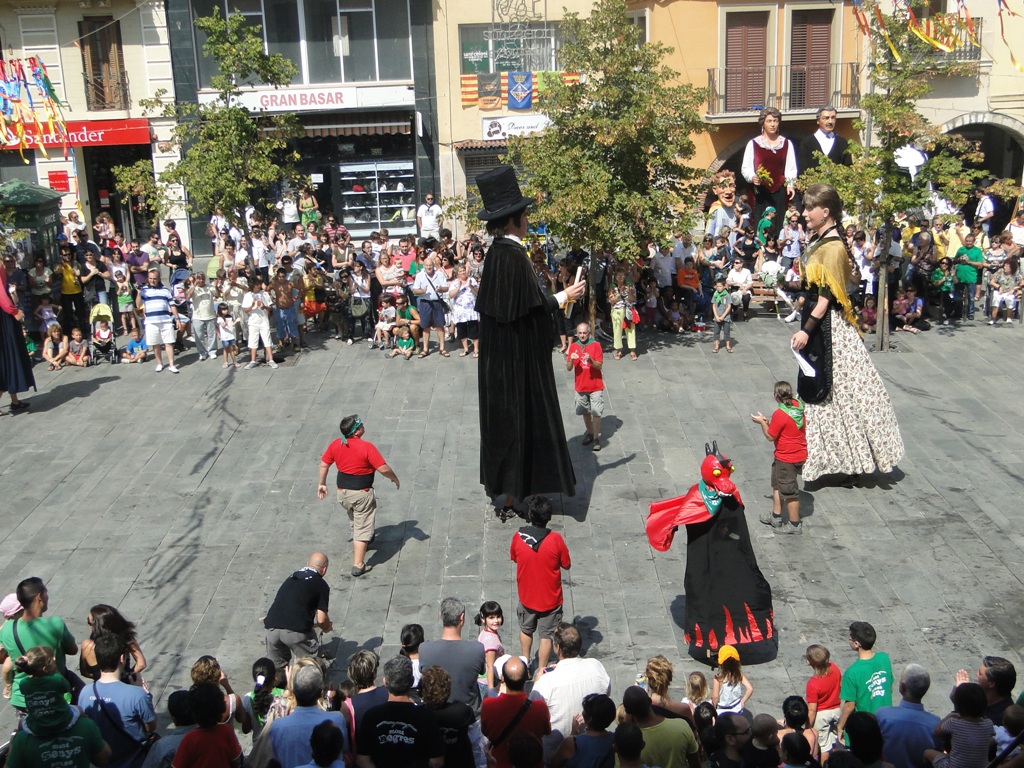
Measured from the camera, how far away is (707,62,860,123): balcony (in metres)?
23.4

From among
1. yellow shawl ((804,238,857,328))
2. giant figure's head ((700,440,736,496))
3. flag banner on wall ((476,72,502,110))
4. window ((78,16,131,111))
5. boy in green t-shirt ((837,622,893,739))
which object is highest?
window ((78,16,131,111))

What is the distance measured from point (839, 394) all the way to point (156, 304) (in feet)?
30.5

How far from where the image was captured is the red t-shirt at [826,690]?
23.4 ft

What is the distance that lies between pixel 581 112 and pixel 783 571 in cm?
842

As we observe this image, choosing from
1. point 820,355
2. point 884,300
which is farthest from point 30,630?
point 884,300

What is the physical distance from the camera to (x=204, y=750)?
5734mm

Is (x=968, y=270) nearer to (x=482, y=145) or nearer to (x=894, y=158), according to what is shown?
(x=894, y=158)

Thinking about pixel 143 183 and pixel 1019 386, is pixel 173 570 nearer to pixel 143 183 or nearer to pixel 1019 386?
pixel 143 183

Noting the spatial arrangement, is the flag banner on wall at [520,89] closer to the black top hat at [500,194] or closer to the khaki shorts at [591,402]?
the khaki shorts at [591,402]

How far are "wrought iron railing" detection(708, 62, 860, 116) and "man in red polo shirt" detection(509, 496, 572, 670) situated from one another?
55.7 ft

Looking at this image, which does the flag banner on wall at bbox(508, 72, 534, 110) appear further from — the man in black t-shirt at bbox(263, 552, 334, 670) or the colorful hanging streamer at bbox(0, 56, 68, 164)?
the man in black t-shirt at bbox(263, 552, 334, 670)

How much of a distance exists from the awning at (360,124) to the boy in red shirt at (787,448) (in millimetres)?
16232

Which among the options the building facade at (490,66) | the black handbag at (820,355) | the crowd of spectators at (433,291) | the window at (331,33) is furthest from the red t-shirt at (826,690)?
the window at (331,33)

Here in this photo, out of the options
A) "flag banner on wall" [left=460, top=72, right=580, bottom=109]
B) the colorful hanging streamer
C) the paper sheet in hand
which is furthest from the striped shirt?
"flag banner on wall" [left=460, top=72, right=580, bottom=109]
